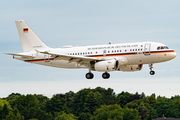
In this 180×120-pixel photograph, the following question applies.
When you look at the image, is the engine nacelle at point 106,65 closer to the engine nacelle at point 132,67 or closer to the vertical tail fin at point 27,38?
the engine nacelle at point 132,67

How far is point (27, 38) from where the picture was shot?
8388cm

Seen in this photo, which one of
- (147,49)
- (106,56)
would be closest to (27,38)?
(106,56)

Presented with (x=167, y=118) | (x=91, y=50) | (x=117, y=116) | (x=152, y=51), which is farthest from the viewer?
(x=167, y=118)

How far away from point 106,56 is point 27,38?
65.2 feet

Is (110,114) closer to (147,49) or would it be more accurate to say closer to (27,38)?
(27,38)

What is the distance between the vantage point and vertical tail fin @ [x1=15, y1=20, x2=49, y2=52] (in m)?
83.2

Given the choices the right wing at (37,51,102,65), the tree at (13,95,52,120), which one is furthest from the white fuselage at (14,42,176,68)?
the tree at (13,95,52,120)

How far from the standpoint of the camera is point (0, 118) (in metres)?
174

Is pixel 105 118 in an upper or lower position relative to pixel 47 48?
lower

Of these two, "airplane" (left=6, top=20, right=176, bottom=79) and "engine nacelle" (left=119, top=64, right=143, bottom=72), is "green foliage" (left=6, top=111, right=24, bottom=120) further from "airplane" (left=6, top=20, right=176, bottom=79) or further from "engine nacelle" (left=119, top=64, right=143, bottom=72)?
"engine nacelle" (left=119, top=64, right=143, bottom=72)

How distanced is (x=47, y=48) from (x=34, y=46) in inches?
110

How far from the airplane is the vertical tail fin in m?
3.01

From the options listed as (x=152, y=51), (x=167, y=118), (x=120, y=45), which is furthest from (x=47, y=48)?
(x=167, y=118)

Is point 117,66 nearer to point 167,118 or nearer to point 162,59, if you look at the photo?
point 162,59
